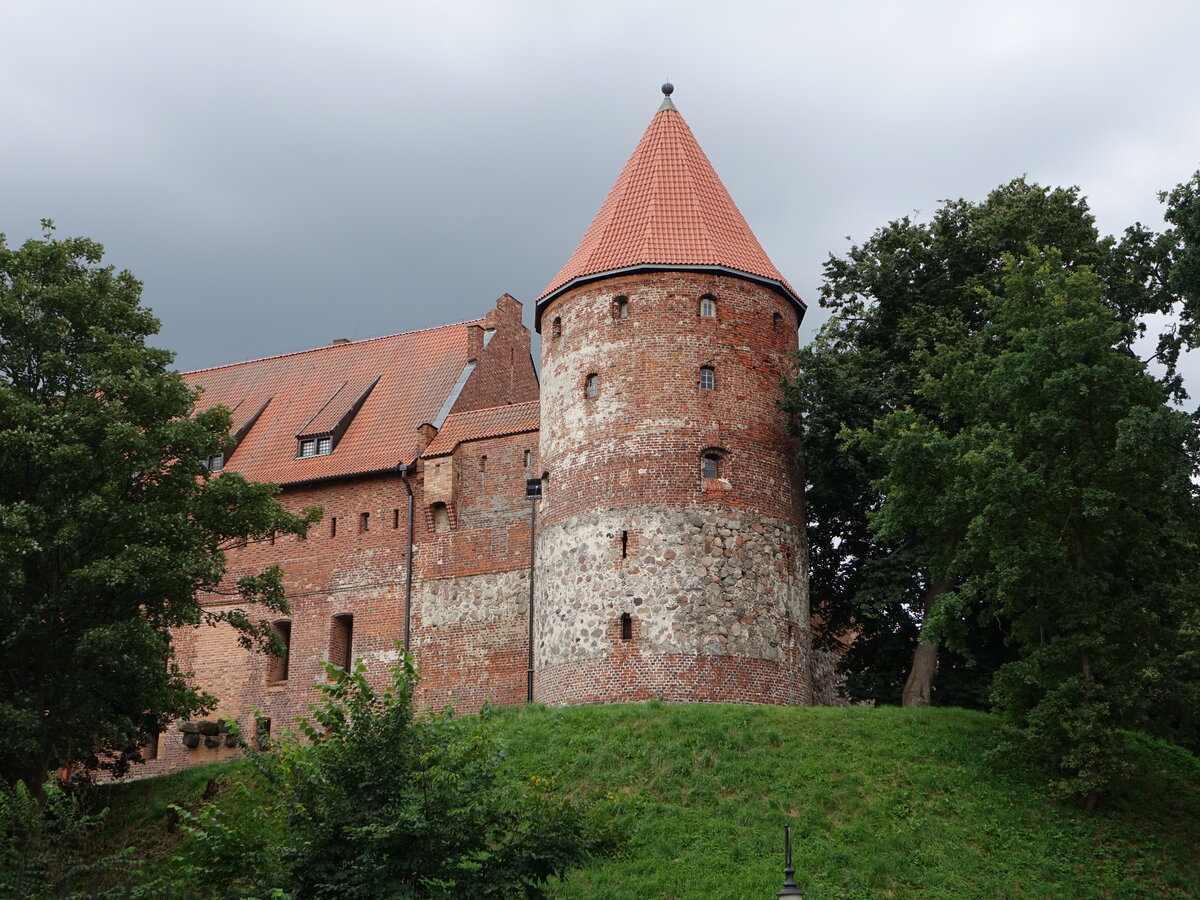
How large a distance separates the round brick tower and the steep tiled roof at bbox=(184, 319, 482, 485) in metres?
6.14

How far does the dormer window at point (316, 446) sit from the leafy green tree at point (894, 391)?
12472mm

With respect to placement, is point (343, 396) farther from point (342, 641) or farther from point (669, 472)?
point (669, 472)

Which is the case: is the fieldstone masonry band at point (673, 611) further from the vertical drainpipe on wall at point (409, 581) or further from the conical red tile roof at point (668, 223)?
the conical red tile roof at point (668, 223)

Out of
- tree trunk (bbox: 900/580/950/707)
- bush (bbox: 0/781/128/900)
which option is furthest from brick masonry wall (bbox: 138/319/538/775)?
bush (bbox: 0/781/128/900)

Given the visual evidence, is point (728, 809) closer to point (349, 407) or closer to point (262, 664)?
point (262, 664)

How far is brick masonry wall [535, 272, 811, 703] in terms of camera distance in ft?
93.0

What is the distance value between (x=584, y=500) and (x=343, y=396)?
12118 millimetres

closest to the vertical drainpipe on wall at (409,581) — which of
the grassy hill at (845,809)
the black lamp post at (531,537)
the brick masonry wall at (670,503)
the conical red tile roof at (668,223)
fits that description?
the black lamp post at (531,537)

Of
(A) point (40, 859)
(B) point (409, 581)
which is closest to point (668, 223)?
(B) point (409, 581)

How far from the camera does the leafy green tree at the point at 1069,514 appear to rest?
2411cm

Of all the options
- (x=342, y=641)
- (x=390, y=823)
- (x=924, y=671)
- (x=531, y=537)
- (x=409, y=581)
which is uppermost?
(x=531, y=537)

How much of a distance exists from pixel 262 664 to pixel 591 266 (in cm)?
1229

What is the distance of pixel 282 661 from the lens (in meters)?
35.9

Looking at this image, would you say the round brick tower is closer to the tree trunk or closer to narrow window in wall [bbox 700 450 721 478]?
narrow window in wall [bbox 700 450 721 478]
